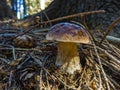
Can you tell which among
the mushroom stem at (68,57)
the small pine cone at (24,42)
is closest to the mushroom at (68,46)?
the mushroom stem at (68,57)

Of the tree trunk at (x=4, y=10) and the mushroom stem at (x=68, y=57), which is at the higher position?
the tree trunk at (x=4, y=10)

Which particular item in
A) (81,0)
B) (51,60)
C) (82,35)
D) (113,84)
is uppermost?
(81,0)

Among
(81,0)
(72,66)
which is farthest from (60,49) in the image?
(81,0)

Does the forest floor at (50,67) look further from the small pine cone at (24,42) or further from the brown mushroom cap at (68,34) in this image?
the brown mushroom cap at (68,34)

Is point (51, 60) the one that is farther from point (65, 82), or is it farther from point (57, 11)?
point (57, 11)

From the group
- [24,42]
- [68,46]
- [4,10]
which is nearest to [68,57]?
[68,46]

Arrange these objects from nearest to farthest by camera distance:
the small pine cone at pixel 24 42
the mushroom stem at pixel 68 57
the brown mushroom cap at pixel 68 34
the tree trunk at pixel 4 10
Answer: the brown mushroom cap at pixel 68 34 → the mushroom stem at pixel 68 57 → the small pine cone at pixel 24 42 → the tree trunk at pixel 4 10

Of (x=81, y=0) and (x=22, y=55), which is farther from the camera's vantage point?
(x=81, y=0)
